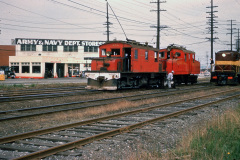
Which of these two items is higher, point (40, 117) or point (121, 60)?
point (121, 60)

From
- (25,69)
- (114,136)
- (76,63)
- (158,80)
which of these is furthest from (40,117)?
(76,63)

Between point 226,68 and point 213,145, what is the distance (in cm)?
2455

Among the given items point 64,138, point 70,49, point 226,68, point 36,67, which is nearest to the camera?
point 64,138

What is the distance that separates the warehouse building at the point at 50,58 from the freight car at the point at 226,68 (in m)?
19.4

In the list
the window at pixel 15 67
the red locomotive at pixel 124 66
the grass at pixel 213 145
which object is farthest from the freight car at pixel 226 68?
the window at pixel 15 67

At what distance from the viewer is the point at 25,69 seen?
5725cm

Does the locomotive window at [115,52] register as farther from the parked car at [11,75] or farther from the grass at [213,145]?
the parked car at [11,75]

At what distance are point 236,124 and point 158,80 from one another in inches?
652

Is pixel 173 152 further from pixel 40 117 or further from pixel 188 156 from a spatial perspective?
pixel 40 117

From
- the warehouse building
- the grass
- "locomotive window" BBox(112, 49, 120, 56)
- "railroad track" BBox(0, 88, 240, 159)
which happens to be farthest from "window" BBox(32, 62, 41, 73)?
the grass

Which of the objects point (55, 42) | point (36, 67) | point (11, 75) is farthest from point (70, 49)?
point (11, 75)

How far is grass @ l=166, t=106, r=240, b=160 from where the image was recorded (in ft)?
17.1

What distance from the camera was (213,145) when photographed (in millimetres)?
5789

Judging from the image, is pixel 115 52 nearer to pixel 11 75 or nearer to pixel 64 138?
pixel 64 138
